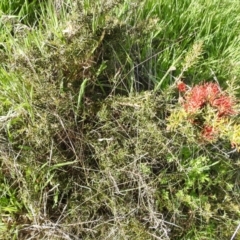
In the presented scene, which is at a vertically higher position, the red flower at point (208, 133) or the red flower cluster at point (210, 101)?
the red flower cluster at point (210, 101)

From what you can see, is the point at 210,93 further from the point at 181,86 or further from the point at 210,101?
the point at 181,86

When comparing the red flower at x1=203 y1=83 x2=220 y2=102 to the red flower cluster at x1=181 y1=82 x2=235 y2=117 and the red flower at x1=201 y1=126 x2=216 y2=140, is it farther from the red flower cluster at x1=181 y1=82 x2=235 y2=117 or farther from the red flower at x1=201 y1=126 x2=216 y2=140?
the red flower at x1=201 y1=126 x2=216 y2=140

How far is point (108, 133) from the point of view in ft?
7.50

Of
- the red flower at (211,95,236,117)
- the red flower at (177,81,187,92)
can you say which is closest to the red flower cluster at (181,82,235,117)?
the red flower at (211,95,236,117)

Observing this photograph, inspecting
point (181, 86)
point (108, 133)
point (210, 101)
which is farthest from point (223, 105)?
point (108, 133)

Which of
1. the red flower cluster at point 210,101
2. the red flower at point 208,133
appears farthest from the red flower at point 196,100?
the red flower at point 208,133

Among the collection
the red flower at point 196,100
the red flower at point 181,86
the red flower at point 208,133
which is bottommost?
the red flower at point 208,133

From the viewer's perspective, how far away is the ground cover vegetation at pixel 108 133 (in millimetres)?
2170

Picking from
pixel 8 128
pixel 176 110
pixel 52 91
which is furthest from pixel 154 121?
pixel 8 128

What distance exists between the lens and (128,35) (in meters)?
2.37

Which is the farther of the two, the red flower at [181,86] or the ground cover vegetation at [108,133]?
the red flower at [181,86]

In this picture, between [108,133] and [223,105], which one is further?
[108,133]

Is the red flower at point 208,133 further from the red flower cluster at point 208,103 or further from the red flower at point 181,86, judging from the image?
the red flower at point 181,86

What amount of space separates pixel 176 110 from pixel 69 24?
60 cm
